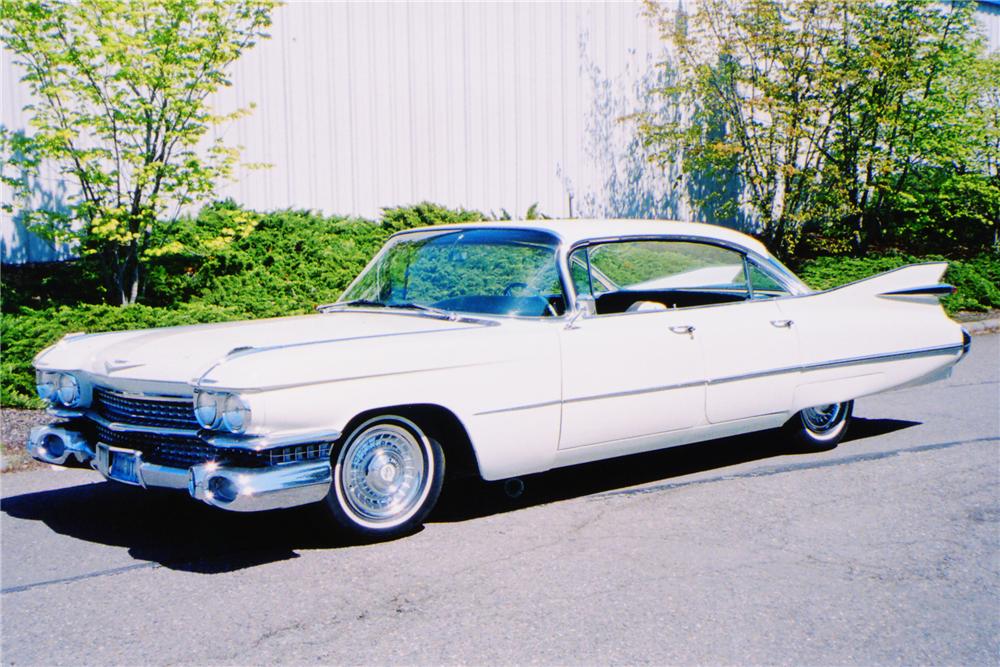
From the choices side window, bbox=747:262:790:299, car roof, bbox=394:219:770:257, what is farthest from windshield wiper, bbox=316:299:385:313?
side window, bbox=747:262:790:299

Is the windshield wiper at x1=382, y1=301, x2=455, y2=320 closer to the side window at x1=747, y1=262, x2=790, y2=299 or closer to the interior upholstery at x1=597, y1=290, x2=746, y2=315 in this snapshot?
the interior upholstery at x1=597, y1=290, x2=746, y2=315

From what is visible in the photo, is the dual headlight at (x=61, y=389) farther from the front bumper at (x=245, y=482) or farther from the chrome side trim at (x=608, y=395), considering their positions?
the chrome side trim at (x=608, y=395)

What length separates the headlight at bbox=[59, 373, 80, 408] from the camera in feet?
16.4

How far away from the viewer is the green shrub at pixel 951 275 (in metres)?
14.1

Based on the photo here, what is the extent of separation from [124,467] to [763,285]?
3.92 metres

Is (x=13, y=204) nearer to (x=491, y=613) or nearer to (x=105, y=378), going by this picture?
(x=105, y=378)

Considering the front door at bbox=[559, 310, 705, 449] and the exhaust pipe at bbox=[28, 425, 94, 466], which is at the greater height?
the front door at bbox=[559, 310, 705, 449]

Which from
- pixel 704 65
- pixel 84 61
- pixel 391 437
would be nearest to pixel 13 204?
pixel 84 61

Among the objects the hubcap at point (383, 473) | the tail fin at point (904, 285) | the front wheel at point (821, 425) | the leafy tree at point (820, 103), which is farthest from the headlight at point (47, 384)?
the leafy tree at point (820, 103)

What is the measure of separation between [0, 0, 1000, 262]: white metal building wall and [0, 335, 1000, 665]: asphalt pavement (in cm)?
667

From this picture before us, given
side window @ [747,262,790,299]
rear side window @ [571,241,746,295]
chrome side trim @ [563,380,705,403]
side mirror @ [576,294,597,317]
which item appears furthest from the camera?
side window @ [747,262,790,299]

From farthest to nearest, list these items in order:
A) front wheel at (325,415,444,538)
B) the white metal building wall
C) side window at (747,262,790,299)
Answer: the white metal building wall
side window at (747,262,790,299)
front wheel at (325,415,444,538)

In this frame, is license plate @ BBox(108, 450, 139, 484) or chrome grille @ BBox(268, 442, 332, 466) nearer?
chrome grille @ BBox(268, 442, 332, 466)

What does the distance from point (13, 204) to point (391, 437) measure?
22.1 feet
